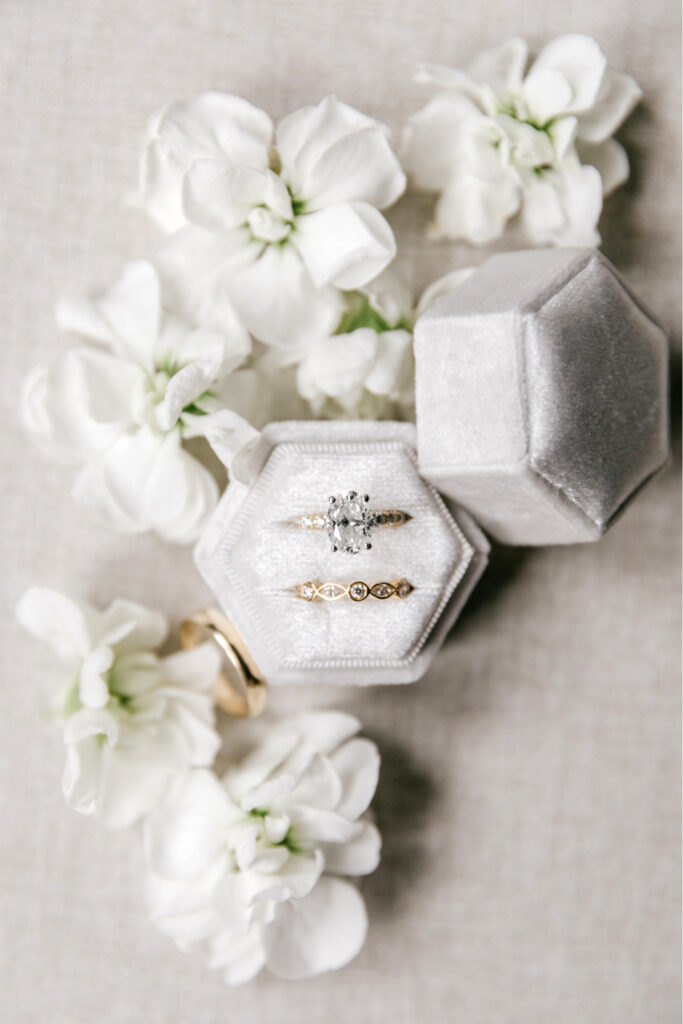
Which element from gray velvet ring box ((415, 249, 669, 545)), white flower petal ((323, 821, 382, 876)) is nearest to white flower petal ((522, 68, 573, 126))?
gray velvet ring box ((415, 249, 669, 545))

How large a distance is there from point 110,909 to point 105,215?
583 mm

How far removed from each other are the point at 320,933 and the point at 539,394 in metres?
0.46

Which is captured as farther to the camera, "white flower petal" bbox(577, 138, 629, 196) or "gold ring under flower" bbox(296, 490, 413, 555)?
"white flower petal" bbox(577, 138, 629, 196)

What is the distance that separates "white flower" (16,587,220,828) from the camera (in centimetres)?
71

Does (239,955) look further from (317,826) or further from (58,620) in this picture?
(58,620)

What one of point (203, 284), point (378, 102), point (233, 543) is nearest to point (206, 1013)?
point (233, 543)

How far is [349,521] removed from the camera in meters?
0.63

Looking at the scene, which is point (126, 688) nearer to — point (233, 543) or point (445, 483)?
point (233, 543)

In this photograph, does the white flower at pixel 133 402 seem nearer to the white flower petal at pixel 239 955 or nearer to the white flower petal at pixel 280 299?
the white flower petal at pixel 280 299

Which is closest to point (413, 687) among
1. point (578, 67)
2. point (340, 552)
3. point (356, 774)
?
point (356, 774)

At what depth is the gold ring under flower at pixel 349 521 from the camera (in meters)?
0.63

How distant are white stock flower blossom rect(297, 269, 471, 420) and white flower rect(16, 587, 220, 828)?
227 millimetres

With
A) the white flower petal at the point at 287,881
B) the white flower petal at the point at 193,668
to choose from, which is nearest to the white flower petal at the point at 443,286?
the white flower petal at the point at 193,668

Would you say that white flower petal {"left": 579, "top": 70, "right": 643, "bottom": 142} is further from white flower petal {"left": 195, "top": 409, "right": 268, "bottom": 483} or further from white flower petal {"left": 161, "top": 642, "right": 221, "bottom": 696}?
white flower petal {"left": 161, "top": 642, "right": 221, "bottom": 696}
